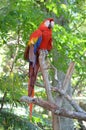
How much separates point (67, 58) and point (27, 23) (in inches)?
19.8

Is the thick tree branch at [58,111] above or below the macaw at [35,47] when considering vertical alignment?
below

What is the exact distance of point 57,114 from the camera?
1819 mm

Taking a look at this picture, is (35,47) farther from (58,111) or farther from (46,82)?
(58,111)

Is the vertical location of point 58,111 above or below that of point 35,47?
below

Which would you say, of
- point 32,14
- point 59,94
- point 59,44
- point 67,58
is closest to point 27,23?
point 32,14

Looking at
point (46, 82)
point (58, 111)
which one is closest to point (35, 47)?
point (46, 82)

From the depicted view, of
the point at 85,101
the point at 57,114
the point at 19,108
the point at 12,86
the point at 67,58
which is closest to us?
the point at 57,114

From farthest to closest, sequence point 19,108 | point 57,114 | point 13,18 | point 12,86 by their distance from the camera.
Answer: point 19,108, point 13,18, point 12,86, point 57,114

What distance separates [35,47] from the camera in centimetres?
195

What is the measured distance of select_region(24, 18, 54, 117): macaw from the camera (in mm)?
1838

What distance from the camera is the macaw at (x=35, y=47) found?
1.84 m

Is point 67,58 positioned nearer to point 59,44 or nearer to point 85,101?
point 59,44

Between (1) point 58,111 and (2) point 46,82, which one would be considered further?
(2) point 46,82

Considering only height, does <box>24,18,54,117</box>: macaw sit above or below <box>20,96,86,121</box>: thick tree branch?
above
